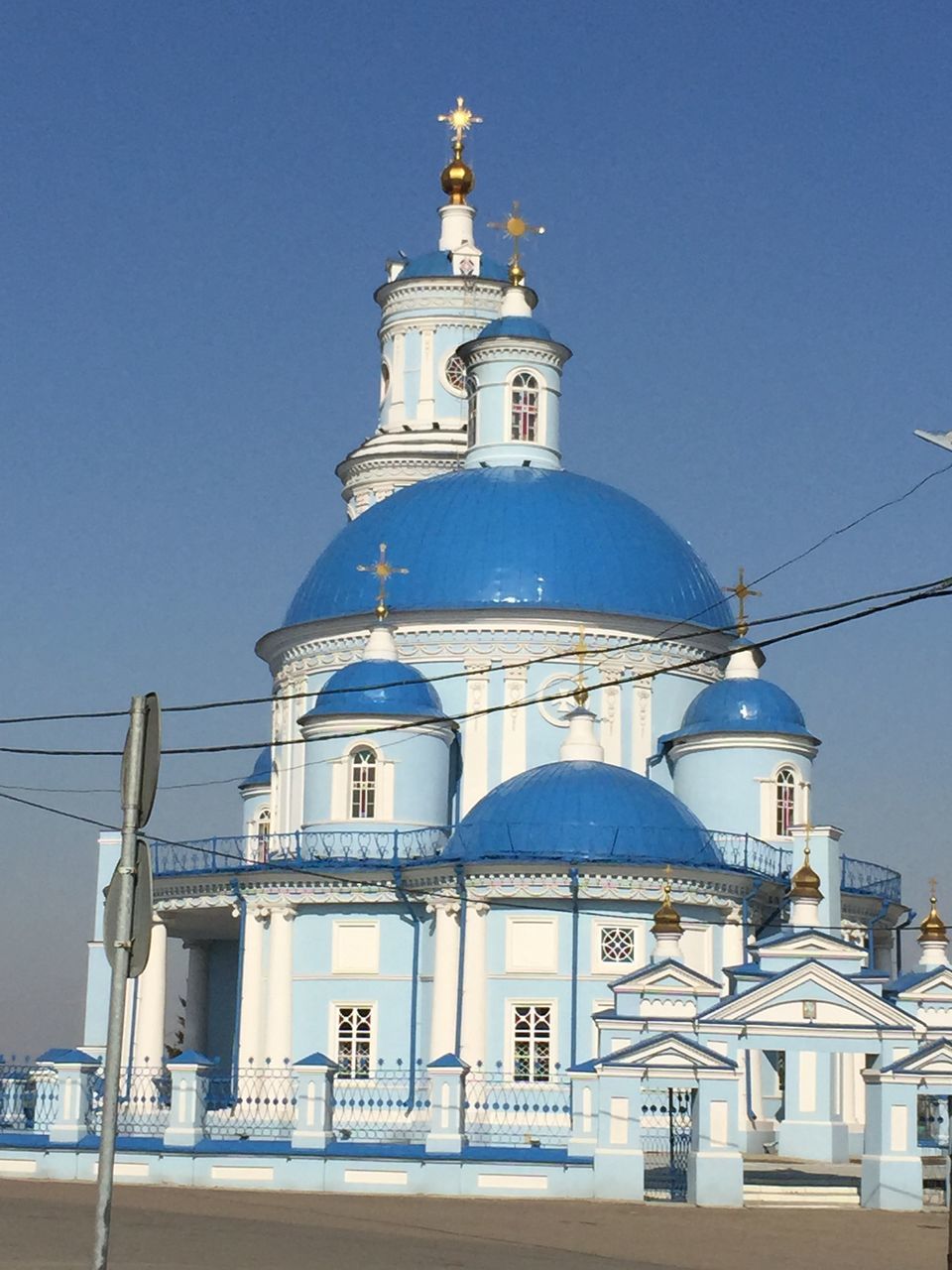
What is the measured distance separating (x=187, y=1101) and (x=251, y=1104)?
3.79m

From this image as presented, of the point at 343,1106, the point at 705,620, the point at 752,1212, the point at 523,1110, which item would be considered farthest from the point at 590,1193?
the point at 705,620

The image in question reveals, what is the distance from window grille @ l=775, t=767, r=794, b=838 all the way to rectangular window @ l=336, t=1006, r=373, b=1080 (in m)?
8.08

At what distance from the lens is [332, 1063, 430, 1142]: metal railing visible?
105ft

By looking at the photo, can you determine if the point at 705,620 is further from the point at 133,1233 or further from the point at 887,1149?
the point at 133,1233

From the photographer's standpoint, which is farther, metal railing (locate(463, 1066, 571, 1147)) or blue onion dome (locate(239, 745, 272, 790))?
blue onion dome (locate(239, 745, 272, 790))

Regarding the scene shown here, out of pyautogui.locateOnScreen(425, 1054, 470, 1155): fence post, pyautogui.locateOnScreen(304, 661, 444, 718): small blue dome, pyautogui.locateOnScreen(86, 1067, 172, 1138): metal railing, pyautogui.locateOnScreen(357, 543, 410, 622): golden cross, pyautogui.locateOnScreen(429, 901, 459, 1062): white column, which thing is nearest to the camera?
pyautogui.locateOnScreen(425, 1054, 470, 1155): fence post

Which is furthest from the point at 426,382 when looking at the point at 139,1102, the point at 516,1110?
the point at 516,1110

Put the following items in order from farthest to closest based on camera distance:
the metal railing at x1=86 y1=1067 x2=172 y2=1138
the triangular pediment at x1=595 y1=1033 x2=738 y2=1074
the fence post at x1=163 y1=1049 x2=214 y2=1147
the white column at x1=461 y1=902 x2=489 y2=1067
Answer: the white column at x1=461 y1=902 x2=489 y2=1067 → the metal railing at x1=86 y1=1067 x2=172 y2=1138 → the fence post at x1=163 y1=1049 x2=214 y2=1147 → the triangular pediment at x1=595 y1=1033 x2=738 y2=1074

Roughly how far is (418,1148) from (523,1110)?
525cm

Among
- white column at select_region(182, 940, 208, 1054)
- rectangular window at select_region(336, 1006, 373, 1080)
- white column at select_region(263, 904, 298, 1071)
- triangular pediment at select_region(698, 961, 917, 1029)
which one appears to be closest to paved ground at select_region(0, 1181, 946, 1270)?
triangular pediment at select_region(698, 961, 917, 1029)

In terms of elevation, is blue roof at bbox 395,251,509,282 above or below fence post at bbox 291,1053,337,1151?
above

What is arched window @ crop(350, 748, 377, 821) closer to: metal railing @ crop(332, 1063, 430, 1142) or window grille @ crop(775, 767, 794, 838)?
metal railing @ crop(332, 1063, 430, 1142)

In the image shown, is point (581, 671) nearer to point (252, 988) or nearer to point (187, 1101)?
point (252, 988)

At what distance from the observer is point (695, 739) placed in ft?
126
